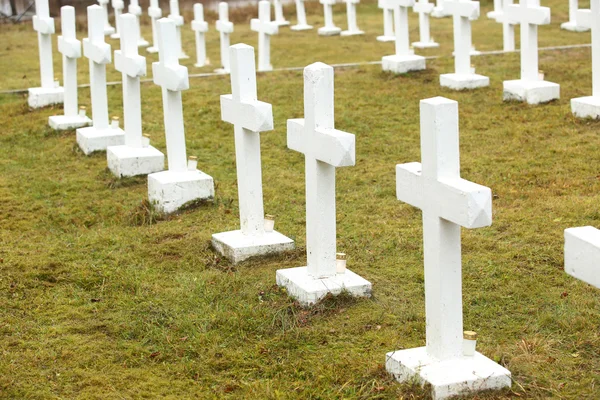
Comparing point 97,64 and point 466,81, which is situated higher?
point 97,64

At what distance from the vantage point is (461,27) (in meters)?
10.4

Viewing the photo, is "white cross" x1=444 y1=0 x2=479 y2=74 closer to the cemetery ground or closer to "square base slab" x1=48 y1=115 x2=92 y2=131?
Result: the cemetery ground

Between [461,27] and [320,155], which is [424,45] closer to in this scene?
[461,27]

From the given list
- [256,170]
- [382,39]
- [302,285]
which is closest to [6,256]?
[256,170]

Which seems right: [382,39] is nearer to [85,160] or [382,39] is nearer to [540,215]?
[85,160]

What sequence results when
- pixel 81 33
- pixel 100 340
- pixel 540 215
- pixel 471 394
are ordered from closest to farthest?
pixel 471 394 → pixel 100 340 → pixel 540 215 → pixel 81 33

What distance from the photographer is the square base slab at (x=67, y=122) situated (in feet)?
32.1

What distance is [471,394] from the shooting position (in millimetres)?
3938

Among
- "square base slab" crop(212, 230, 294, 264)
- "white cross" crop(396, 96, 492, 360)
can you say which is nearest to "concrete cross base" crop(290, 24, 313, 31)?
"square base slab" crop(212, 230, 294, 264)

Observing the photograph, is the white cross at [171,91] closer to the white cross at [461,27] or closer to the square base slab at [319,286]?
the square base slab at [319,286]

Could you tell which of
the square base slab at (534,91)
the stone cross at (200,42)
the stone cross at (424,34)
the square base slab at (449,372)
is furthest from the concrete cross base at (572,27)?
the square base slab at (449,372)

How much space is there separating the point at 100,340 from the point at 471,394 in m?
1.89

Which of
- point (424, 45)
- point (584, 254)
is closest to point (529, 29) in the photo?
point (424, 45)

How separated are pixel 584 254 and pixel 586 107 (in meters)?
5.73
